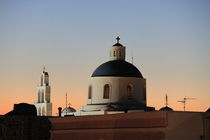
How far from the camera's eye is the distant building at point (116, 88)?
188 ft

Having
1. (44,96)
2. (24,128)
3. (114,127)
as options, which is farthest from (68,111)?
(114,127)

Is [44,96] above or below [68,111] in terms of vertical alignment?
above

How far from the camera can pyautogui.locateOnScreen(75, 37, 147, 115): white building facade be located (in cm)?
5725

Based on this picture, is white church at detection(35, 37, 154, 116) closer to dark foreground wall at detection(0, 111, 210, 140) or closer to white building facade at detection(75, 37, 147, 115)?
white building facade at detection(75, 37, 147, 115)

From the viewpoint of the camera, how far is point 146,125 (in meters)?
40.5

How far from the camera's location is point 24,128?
5306cm

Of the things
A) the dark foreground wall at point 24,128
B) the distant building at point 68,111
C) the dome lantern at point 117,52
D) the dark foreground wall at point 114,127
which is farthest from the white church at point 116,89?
the distant building at point 68,111

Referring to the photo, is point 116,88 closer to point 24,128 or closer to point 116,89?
point 116,89

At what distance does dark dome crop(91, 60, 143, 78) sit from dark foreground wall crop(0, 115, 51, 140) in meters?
7.24

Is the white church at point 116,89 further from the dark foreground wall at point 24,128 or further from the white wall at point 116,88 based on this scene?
the dark foreground wall at point 24,128

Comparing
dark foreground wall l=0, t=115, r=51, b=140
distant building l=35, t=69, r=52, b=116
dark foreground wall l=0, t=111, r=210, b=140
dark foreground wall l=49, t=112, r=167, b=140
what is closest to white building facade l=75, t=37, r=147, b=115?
dark foreground wall l=0, t=115, r=51, b=140

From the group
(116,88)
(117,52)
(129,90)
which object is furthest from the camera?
(117,52)

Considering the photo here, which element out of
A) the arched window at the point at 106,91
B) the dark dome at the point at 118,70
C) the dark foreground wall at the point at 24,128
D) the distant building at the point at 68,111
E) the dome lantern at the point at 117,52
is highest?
the dome lantern at the point at 117,52

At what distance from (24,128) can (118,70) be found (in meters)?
10.3
